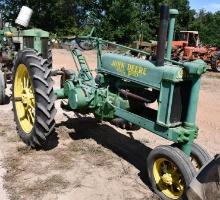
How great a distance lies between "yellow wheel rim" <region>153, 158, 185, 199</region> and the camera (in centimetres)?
413

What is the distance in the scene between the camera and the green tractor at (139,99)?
420 cm

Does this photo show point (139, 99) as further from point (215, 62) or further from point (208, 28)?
point (208, 28)

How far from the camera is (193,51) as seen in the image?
59.1 feet

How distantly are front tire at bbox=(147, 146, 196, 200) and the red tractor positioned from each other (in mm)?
13300

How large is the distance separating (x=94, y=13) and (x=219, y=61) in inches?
706

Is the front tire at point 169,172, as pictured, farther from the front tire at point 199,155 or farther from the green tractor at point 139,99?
the front tire at point 199,155

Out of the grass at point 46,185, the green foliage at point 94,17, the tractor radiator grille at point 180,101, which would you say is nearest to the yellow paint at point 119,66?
the tractor radiator grille at point 180,101

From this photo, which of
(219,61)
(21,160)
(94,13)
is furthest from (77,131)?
(94,13)

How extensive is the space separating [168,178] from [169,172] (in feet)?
0.28

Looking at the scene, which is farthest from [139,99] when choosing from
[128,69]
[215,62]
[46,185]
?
[215,62]

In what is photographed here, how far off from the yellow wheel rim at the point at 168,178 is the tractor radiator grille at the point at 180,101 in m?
0.47

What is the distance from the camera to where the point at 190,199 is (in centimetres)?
314

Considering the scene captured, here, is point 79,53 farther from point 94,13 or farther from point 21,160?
point 94,13

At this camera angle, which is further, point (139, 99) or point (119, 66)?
point (119, 66)
